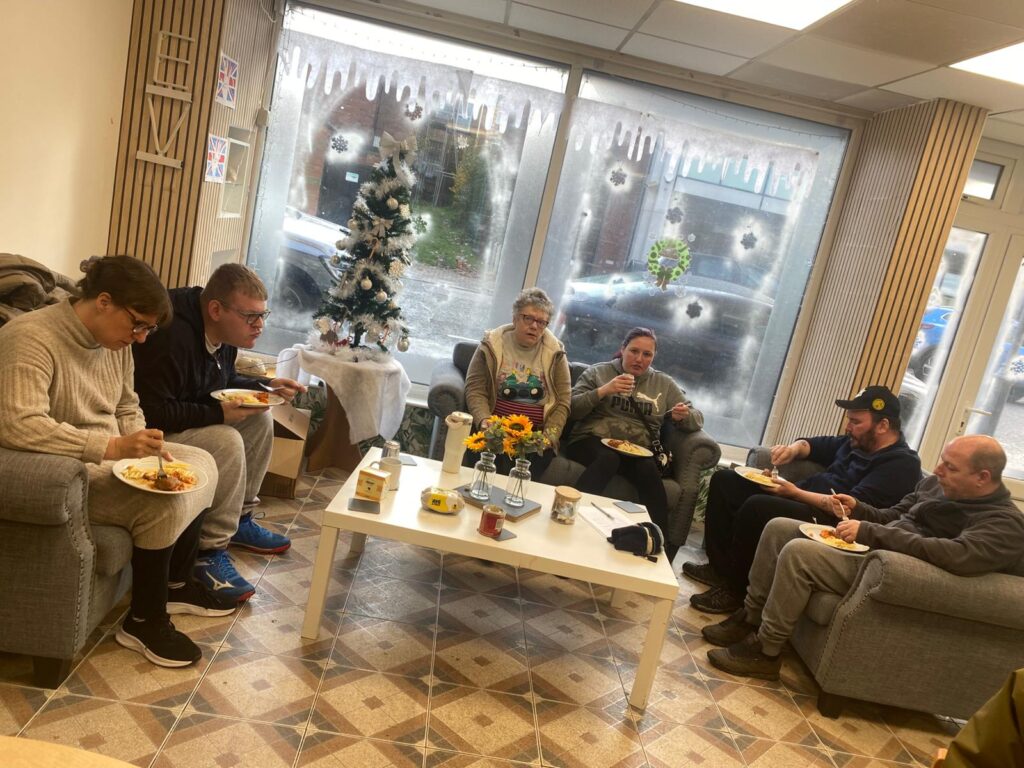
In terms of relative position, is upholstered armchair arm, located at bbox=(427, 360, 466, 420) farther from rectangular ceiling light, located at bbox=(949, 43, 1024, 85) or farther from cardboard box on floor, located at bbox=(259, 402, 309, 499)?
rectangular ceiling light, located at bbox=(949, 43, 1024, 85)

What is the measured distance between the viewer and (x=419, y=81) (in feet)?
16.4

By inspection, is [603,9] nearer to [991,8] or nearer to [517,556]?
[991,8]

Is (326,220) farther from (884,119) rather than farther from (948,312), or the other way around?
(948,312)

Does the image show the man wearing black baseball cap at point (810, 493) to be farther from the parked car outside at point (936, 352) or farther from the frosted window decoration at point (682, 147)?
the frosted window decoration at point (682, 147)

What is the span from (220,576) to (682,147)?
3.77 meters

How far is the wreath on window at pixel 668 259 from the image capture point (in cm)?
528

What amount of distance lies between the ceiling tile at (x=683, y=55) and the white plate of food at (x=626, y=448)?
7.18 ft

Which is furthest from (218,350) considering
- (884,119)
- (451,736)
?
(884,119)

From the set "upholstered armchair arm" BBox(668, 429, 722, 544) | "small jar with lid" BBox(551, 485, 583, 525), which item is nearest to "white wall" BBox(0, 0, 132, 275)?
"small jar with lid" BBox(551, 485, 583, 525)

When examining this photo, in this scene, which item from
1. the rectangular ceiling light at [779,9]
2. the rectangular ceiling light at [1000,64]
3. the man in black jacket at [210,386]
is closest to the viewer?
the man in black jacket at [210,386]

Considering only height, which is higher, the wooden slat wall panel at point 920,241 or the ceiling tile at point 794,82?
the ceiling tile at point 794,82

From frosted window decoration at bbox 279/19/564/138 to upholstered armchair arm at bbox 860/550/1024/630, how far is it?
3382 millimetres

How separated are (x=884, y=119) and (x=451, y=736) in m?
4.45

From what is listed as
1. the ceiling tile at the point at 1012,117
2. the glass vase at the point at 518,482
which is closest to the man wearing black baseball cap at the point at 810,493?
the glass vase at the point at 518,482
